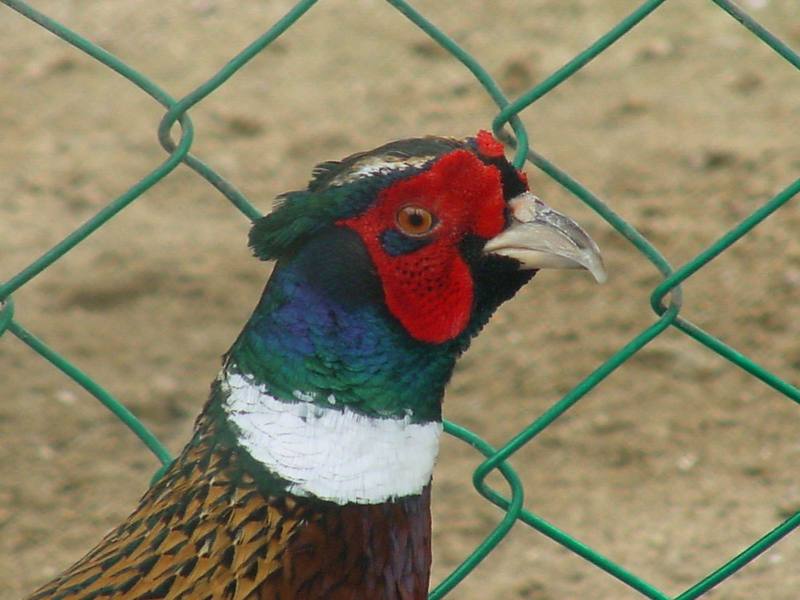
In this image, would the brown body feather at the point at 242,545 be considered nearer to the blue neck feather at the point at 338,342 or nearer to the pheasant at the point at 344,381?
the pheasant at the point at 344,381

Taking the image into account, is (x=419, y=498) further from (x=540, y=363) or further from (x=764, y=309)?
(x=764, y=309)

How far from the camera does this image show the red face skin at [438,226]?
2.18m

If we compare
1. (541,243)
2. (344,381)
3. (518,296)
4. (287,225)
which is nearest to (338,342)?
(344,381)

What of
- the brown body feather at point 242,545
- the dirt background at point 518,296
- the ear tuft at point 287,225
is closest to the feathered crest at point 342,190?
the ear tuft at point 287,225

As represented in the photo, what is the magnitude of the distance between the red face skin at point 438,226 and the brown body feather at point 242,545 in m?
0.32

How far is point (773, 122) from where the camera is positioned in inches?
206

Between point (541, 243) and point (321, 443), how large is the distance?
1.41 feet

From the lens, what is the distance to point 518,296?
4555mm

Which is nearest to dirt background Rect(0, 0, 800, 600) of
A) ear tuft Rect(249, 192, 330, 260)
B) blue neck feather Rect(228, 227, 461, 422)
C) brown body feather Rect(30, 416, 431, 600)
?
brown body feather Rect(30, 416, 431, 600)

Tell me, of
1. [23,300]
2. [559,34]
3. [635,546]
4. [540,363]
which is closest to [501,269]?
[635,546]

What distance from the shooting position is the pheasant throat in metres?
A: 2.27

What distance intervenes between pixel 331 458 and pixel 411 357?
0.62ft

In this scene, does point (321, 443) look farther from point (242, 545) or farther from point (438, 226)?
point (438, 226)

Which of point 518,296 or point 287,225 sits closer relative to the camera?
point 287,225
